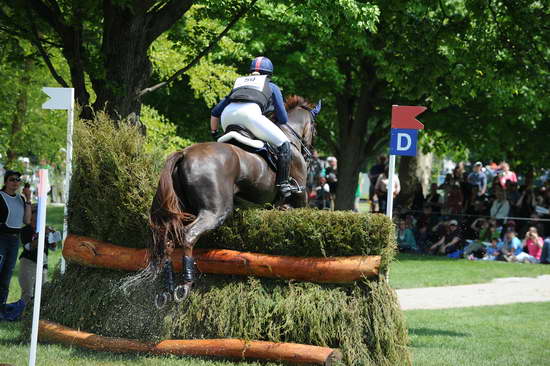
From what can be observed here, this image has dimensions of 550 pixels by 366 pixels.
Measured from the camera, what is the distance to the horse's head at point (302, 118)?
34.3ft

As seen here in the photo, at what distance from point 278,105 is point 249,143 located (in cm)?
89

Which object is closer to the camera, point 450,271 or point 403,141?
point 403,141

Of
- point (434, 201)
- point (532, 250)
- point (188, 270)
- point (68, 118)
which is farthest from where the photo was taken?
point (434, 201)

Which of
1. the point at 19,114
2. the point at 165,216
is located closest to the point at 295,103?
the point at 165,216

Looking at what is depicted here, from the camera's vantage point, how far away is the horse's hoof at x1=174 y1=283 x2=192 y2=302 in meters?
7.83

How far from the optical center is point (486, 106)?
75.7 ft

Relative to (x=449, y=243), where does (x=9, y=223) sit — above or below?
above

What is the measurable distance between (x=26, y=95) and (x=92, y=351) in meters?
15.4

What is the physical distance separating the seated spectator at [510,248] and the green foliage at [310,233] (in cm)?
1338

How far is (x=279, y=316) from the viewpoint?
788cm

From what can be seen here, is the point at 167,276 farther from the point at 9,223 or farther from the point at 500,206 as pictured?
the point at 500,206

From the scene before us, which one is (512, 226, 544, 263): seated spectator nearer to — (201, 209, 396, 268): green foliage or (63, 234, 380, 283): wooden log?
(201, 209, 396, 268): green foliage

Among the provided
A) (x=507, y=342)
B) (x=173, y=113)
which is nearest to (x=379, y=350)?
(x=507, y=342)

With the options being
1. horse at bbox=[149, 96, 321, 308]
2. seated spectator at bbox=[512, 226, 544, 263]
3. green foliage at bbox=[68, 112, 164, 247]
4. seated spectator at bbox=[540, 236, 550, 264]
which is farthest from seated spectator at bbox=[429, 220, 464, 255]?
horse at bbox=[149, 96, 321, 308]
